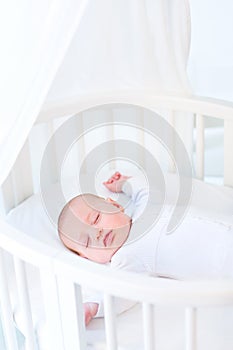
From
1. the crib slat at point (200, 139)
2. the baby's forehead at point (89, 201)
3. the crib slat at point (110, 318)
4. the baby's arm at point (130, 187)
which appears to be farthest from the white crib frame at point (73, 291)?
the crib slat at point (200, 139)

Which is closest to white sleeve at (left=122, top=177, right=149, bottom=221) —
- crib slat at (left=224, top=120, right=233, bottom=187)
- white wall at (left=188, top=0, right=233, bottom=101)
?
crib slat at (left=224, top=120, right=233, bottom=187)

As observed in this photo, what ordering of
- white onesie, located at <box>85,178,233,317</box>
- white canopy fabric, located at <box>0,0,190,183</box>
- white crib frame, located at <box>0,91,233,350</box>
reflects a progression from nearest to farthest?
white crib frame, located at <box>0,91,233,350</box>
white onesie, located at <box>85,178,233,317</box>
white canopy fabric, located at <box>0,0,190,183</box>

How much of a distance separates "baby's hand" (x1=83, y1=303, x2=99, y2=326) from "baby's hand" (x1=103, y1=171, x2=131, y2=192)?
45 centimetres

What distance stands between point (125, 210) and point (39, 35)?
514 mm

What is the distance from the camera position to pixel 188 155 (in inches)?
64.8

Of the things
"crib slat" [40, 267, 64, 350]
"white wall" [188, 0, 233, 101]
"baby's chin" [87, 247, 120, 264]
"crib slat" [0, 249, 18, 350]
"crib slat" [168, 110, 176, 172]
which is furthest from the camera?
"white wall" [188, 0, 233, 101]

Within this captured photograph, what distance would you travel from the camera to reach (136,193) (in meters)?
1.44

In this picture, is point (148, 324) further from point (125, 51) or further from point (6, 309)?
point (125, 51)

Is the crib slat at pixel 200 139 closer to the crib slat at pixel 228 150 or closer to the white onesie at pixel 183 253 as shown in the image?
the crib slat at pixel 228 150

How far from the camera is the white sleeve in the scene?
1.38 meters

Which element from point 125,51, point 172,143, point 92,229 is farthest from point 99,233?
point 125,51

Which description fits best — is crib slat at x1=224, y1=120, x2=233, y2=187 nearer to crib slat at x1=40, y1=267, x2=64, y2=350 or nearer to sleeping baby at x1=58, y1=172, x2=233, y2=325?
sleeping baby at x1=58, y1=172, x2=233, y2=325

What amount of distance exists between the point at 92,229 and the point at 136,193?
206 mm

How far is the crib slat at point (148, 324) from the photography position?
760 millimetres
